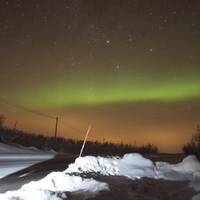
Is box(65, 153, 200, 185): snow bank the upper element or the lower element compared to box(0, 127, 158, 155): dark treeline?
lower

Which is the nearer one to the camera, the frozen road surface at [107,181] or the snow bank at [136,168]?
the frozen road surface at [107,181]

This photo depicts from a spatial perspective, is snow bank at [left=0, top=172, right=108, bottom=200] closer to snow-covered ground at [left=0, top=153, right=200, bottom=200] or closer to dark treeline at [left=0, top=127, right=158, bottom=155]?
snow-covered ground at [left=0, top=153, right=200, bottom=200]

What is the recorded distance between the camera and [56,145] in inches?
1833

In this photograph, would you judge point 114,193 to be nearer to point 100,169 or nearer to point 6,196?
point 6,196

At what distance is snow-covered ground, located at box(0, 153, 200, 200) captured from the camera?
10930mm

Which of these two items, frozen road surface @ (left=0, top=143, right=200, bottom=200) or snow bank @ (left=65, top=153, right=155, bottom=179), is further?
snow bank @ (left=65, top=153, right=155, bottom=179)

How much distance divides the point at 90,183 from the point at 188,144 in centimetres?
4312

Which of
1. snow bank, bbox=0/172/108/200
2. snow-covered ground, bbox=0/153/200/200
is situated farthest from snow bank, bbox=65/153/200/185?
snow bank, bbox=0/172/108/200

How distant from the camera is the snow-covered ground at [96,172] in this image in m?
10.9

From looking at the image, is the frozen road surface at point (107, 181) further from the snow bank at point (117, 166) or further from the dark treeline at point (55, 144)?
the dark treeline at point (55, 144)

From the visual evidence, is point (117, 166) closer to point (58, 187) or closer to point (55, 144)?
point (58, 187)

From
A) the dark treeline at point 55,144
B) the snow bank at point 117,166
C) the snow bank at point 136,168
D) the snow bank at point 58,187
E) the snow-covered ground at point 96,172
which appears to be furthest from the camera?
the dark treeline at point 55,144

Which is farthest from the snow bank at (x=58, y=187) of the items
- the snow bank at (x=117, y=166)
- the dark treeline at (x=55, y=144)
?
the dark treeline at (x=55, y=144)

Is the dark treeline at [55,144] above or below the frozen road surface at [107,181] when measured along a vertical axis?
above
